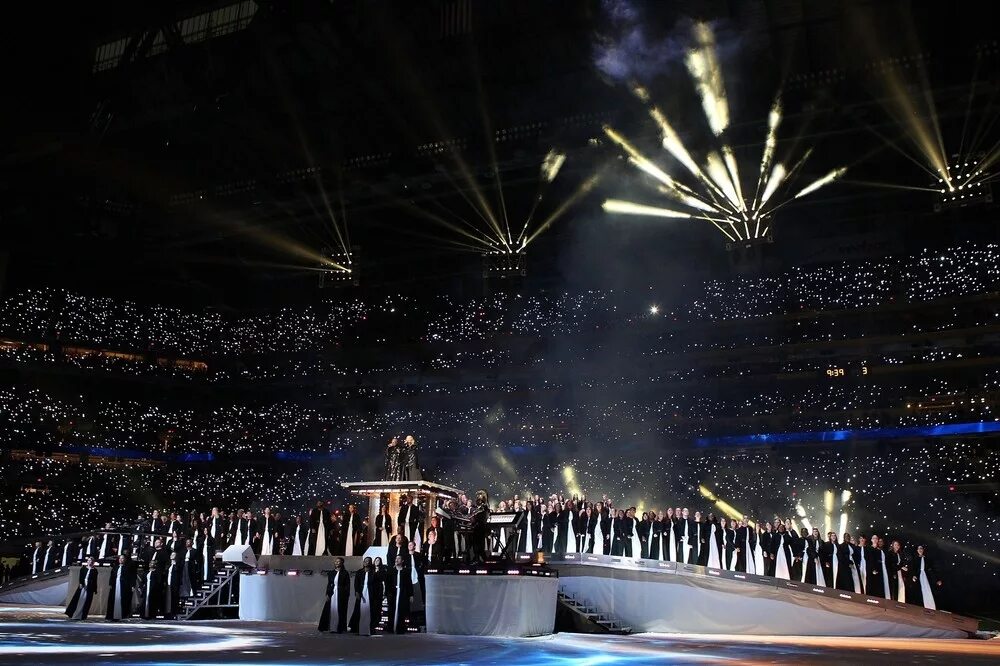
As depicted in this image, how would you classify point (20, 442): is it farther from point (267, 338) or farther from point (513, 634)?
point (513, 634)

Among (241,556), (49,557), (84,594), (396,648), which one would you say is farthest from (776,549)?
(49,557)

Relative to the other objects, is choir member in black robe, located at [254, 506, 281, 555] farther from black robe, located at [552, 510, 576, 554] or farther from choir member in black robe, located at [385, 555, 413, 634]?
choir member in black robe, located at [385, 555, 413, 634]

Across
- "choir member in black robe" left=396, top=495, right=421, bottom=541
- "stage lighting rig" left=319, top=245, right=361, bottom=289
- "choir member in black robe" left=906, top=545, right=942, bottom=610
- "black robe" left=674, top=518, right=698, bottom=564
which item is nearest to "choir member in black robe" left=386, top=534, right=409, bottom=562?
"choir member in black robe" left=396, top=495, right=421, bottom=541

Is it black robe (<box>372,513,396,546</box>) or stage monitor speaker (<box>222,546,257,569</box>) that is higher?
black robe (<box>372,513,396,546</box>)

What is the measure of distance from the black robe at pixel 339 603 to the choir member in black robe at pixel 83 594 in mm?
4313

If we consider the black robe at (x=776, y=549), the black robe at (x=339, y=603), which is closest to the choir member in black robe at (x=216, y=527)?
the black robe at (x=339, y=603)

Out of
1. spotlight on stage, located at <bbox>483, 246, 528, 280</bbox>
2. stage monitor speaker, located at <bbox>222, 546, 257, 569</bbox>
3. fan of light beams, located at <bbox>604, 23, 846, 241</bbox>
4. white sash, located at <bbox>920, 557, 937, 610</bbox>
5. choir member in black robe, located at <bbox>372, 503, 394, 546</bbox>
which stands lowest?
white sash, located at <bbox>920, 557, 937, 610</bbox>

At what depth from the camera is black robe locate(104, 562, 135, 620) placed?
12016 mm

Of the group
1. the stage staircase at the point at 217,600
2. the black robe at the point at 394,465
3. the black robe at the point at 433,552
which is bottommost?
the stage staircase at the point at 217,600

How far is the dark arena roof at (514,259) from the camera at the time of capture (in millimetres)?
13570

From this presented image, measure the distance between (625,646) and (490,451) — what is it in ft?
55.0

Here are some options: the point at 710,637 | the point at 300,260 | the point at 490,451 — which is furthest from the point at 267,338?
the point at 710,637

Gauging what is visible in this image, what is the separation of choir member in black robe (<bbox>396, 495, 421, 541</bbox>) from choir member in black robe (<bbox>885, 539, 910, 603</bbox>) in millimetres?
8403

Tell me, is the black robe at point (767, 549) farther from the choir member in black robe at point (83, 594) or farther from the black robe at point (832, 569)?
the choir member in black robe at point (83, 594)
